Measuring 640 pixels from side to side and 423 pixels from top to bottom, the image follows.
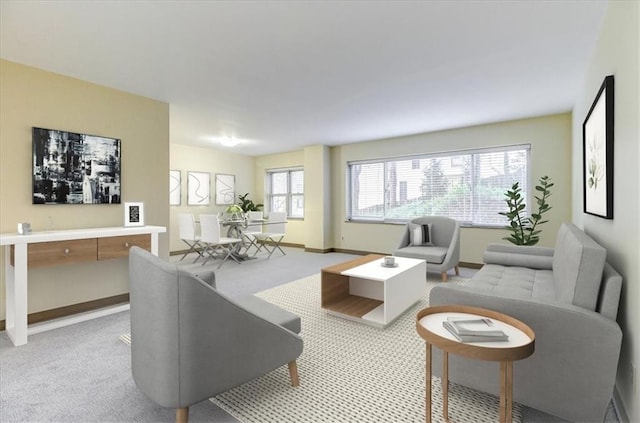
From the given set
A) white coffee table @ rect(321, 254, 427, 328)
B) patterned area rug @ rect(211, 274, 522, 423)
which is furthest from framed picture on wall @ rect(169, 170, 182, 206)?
patterned area rug @ rect(211, 274, 522, 423)

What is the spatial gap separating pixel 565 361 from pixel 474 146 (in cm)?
442

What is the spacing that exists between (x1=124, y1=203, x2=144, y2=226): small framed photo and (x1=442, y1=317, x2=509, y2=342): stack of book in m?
3.50

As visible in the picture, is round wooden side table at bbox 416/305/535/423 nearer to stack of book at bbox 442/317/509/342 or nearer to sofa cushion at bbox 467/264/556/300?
stack of book at bbox 442/317/509/342

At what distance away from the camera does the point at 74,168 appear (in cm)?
318

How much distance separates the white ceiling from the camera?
209cm

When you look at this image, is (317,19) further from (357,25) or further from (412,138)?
(412,138)

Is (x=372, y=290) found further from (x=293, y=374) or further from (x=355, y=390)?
(x=293, y=374)

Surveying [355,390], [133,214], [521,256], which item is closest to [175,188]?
[133,214]

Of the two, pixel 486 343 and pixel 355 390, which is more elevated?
pixel 486 343

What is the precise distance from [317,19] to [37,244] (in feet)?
9.61

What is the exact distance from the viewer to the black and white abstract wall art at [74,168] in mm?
2957

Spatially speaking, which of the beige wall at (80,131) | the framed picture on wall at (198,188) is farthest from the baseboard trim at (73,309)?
the framed picture on wall at (198,188)

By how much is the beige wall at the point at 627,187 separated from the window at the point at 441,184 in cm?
327

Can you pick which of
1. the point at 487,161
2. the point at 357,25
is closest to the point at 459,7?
the point at 357,25
